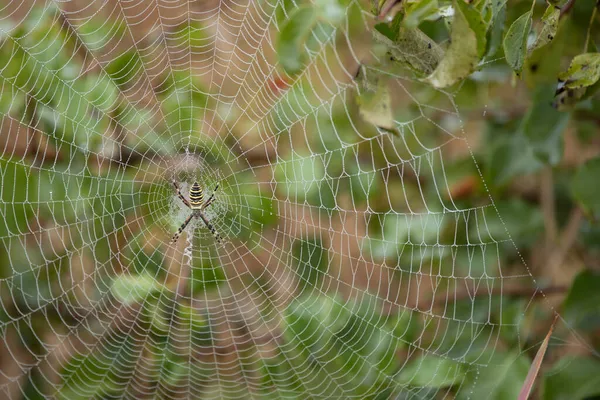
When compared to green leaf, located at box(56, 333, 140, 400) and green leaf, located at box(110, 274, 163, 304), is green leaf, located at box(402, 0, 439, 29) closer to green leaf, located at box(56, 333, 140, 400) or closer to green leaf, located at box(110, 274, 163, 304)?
green leaf, located at box(110, 274, 163, 304)

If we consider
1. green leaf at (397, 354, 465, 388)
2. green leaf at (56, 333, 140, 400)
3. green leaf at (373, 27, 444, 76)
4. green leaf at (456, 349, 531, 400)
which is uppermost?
green leaf at (373, 27, 444, 76)

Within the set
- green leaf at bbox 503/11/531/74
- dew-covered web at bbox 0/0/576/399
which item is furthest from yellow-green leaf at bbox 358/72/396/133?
dew-covered web at bbox 0/0/576/399

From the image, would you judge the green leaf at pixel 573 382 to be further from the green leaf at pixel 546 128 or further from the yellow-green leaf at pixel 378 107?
the yellow-green leaf at pixel 378 107

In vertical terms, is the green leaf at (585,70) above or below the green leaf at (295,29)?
above

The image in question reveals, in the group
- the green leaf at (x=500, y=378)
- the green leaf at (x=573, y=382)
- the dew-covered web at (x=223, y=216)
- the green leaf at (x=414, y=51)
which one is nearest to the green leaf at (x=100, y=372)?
the dew-covered web at (x=223, y=216)

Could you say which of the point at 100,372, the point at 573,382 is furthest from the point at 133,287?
the point at 573,382

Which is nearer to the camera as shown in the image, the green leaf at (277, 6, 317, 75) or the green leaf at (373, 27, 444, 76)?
the green leaf at (373, 27, 444, 76)

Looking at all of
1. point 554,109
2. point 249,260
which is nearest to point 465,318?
point 554,109
